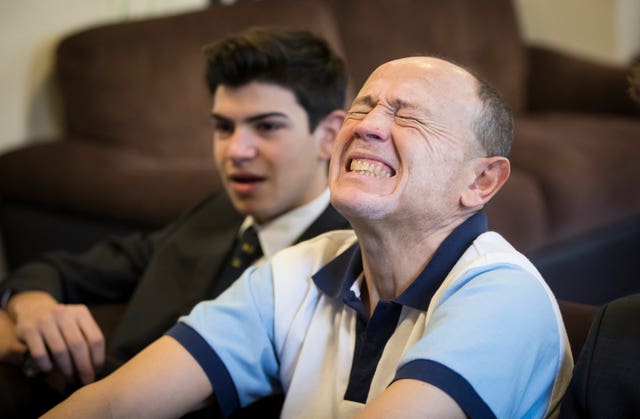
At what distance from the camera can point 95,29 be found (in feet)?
9.04

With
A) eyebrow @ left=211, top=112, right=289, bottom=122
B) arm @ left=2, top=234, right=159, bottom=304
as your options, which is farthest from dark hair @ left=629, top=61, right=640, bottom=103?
arm @ left=2, top=234, right=159, bottom=304

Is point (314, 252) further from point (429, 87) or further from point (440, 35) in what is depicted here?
point (440, 35)

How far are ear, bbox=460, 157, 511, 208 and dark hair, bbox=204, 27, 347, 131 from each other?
58 cm

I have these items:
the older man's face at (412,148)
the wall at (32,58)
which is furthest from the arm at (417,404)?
the wall at (32,58)

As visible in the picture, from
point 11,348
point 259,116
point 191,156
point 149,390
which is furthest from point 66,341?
point 191,156

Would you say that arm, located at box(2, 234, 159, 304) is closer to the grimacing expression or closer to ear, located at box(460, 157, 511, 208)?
the grimacing expression

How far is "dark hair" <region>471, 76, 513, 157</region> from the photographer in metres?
1.19

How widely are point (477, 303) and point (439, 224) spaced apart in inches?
7.1

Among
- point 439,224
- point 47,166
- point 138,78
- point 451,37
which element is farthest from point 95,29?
point 439,224

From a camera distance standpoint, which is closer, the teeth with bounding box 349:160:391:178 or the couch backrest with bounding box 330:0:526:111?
the teeth with bounding box 349:160:391:178

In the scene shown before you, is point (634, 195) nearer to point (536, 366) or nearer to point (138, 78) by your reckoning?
point (138, 78)

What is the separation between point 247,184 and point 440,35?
6.72ft

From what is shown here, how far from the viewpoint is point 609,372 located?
1.01 meters

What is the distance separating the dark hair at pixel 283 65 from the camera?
1.67 metres
